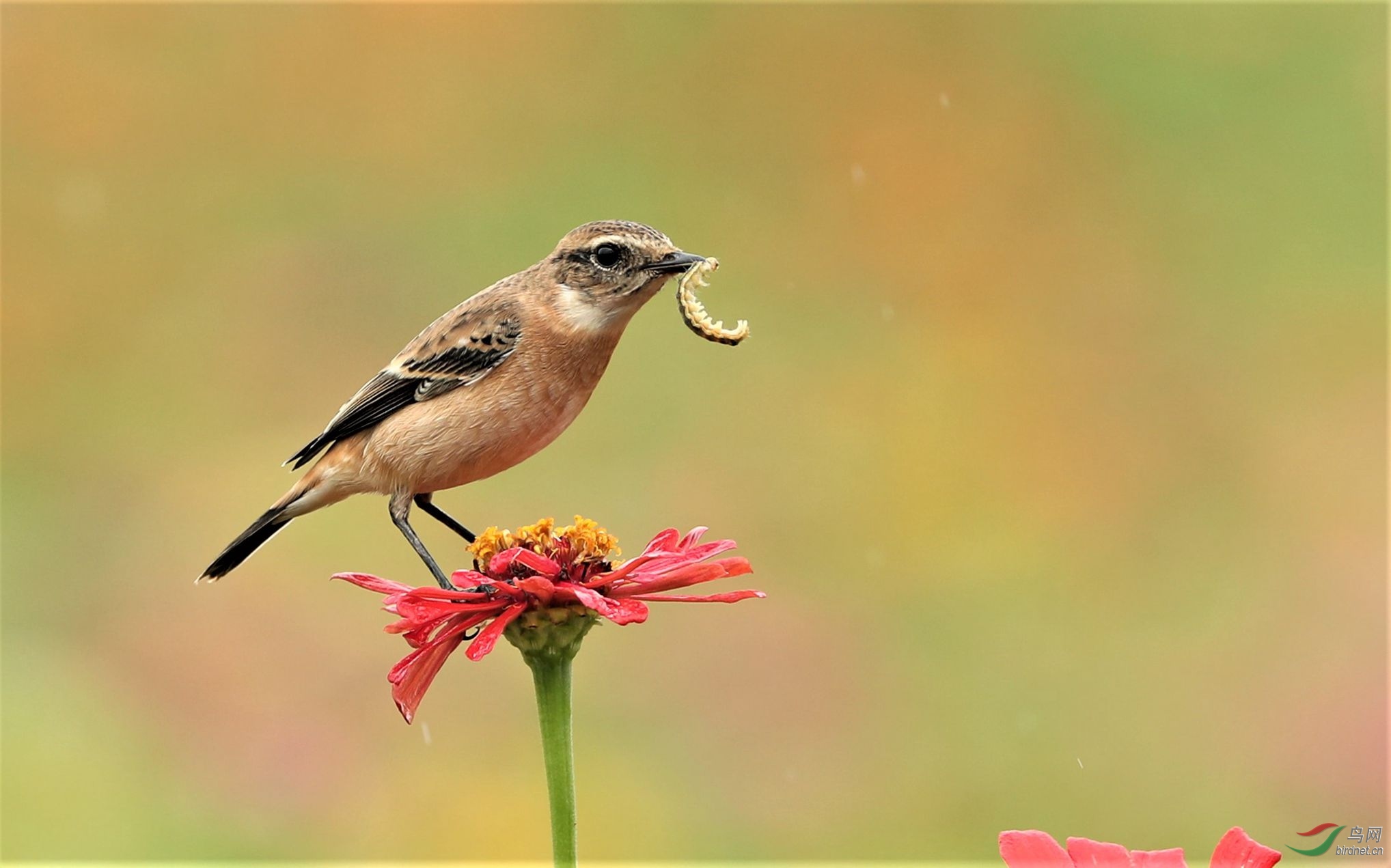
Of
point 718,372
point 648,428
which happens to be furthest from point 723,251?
point 648,428

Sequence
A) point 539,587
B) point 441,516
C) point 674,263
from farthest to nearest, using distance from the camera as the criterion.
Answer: point 441,516, point 674,263, point 539,587

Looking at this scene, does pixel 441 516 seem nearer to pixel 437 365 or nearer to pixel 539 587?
pixel 437 365

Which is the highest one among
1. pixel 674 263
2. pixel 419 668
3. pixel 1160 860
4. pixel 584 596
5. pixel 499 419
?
pixel 674 263

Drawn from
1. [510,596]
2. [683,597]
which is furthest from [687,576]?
[510,596]

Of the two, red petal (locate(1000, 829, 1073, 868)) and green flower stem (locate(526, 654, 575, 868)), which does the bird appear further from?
red petal (locate(1000, 829, 1073, 868))

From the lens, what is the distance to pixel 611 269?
2.93m

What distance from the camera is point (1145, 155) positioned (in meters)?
9.80

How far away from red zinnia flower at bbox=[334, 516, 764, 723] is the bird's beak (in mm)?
673

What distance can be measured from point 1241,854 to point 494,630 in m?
1.05

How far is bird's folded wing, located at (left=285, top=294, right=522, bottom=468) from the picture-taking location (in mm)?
3143

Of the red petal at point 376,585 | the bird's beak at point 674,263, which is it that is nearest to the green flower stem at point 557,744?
the red petal at point 376,585

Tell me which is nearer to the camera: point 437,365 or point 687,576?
point 687,576

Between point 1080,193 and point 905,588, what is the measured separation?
3.49 m

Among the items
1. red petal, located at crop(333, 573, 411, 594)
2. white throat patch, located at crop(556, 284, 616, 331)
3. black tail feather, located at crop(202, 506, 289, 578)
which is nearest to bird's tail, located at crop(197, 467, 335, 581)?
black tail feather, located at crop(202, 506, 289, 578)
